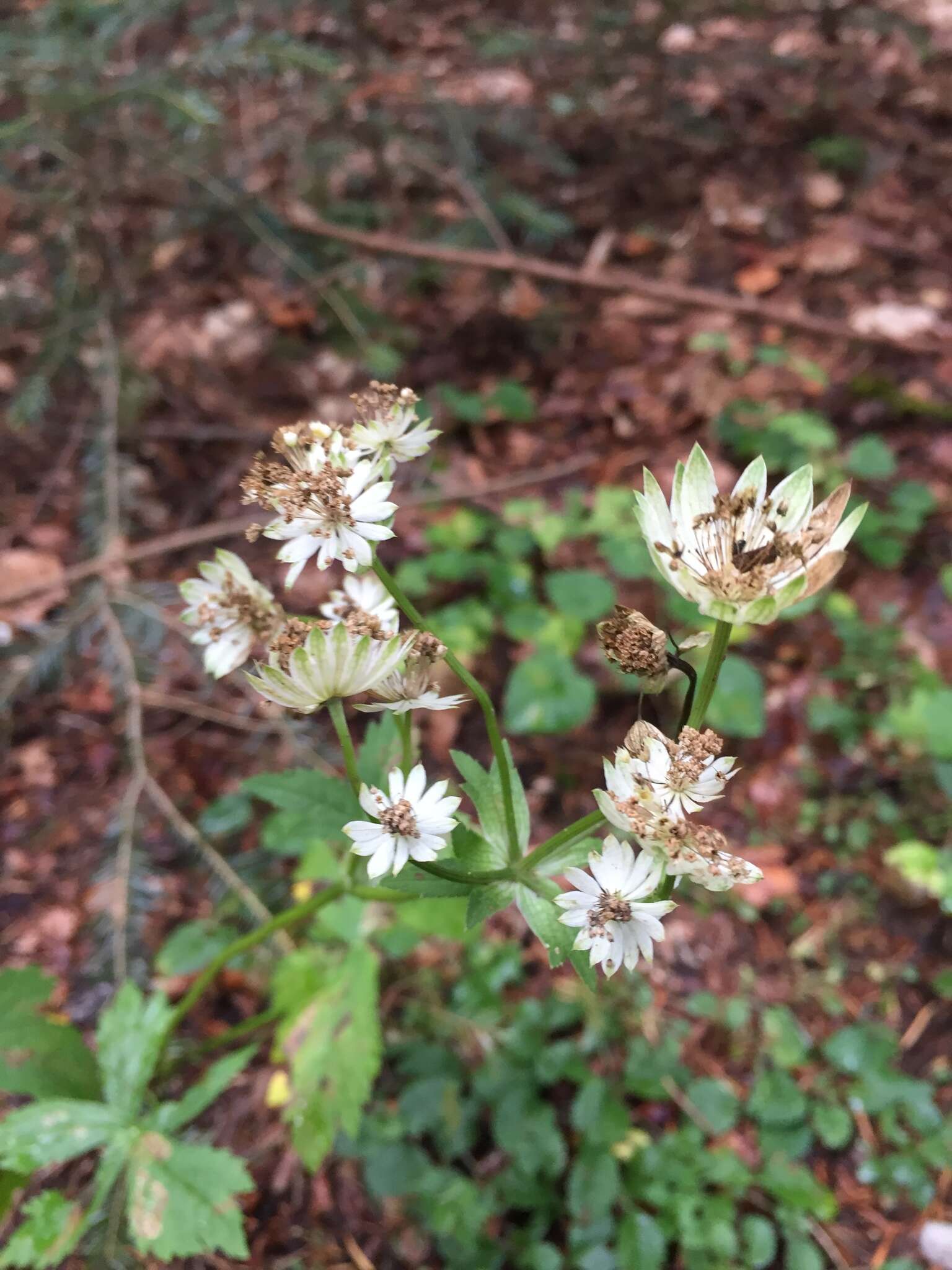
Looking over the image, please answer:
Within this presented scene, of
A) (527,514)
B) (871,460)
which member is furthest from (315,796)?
(871,460)

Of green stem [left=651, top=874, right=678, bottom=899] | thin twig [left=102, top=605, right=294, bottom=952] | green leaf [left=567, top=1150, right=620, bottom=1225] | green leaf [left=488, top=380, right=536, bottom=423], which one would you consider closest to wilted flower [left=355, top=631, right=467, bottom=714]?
green stem [left=651, top=874, right=678, bottom=899]

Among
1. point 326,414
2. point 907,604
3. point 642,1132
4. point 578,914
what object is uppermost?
point 578,914

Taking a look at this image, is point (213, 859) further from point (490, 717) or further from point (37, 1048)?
point (490, 717)

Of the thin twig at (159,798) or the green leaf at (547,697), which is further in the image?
the green leaf at (547,697)

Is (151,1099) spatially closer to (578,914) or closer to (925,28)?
(578,914)

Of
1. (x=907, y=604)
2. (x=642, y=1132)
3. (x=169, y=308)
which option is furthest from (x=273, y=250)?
(x=642, y=1132)

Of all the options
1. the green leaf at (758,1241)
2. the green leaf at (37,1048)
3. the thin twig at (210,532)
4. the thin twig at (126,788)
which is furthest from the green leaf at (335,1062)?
the thin twig at (210,532)

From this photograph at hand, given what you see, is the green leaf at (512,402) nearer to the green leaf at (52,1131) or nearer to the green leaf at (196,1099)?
the green leaf at (196,1099)
